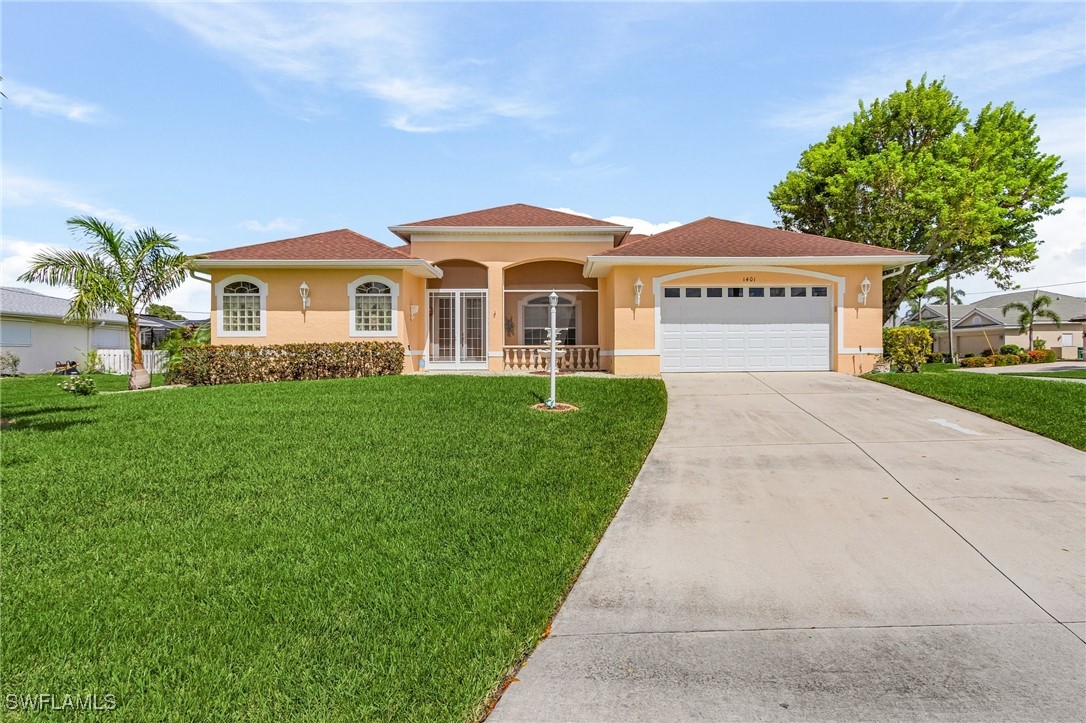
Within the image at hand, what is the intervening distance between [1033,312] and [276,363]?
5217 centimetres

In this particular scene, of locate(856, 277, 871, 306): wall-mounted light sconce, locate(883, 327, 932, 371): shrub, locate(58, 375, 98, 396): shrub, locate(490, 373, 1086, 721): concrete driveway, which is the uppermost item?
locate(856, 277, 871, 306): wall-mounted light sconce

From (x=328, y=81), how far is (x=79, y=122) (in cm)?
409

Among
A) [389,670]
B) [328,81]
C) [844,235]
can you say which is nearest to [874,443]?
[389,670]

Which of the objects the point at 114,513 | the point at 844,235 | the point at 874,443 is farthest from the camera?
the point at 844,235

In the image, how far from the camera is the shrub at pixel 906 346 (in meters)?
14.7

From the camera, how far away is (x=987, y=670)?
2.83m

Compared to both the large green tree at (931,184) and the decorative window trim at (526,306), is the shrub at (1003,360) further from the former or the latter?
the decorative window trim at (526,306)

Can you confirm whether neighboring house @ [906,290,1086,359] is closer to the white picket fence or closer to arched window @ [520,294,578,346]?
arched window @ [520,294,578,346]

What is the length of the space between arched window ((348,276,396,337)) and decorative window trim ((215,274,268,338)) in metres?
2.46

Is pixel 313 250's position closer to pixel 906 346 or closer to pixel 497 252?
pixel 497 252

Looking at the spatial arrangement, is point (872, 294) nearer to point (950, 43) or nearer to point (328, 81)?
point (950, 43)

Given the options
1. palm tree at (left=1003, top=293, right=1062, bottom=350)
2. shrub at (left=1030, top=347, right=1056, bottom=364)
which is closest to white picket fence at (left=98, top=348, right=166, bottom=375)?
shrub at (left=1030, top=347, right=1056, bottom=364)

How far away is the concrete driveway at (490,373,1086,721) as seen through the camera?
2.64m

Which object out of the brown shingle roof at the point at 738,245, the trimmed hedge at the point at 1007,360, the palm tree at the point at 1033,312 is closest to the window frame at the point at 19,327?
the brown shingle roof at the point at 738,245
